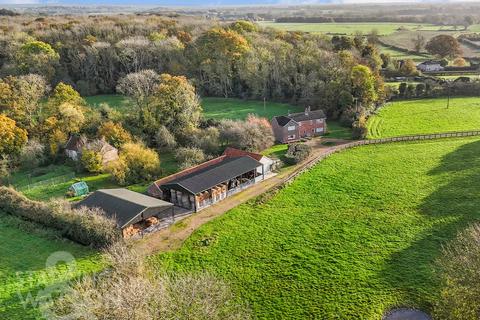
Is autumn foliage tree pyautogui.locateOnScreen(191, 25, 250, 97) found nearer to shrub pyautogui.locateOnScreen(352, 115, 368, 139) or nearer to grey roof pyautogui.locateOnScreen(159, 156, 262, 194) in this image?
shrub pyautogui.locateOnScreen(352, 115, 368, 139)

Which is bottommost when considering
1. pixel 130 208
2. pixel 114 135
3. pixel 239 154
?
pixel 130 208

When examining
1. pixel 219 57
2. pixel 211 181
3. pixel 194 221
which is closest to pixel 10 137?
pixel 211 181

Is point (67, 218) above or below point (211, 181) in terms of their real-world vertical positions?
below

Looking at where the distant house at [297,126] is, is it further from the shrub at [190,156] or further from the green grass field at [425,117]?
the shrub at [190,156]

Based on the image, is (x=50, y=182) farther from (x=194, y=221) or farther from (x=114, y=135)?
(x=194, y=221)

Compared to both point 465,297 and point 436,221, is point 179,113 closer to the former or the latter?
point 436,221

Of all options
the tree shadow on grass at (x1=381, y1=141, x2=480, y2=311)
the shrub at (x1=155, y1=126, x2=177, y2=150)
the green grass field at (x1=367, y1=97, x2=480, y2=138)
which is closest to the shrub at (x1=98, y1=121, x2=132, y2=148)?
the shrub at (x1=155, y1=126, x2=177, y2=150)
